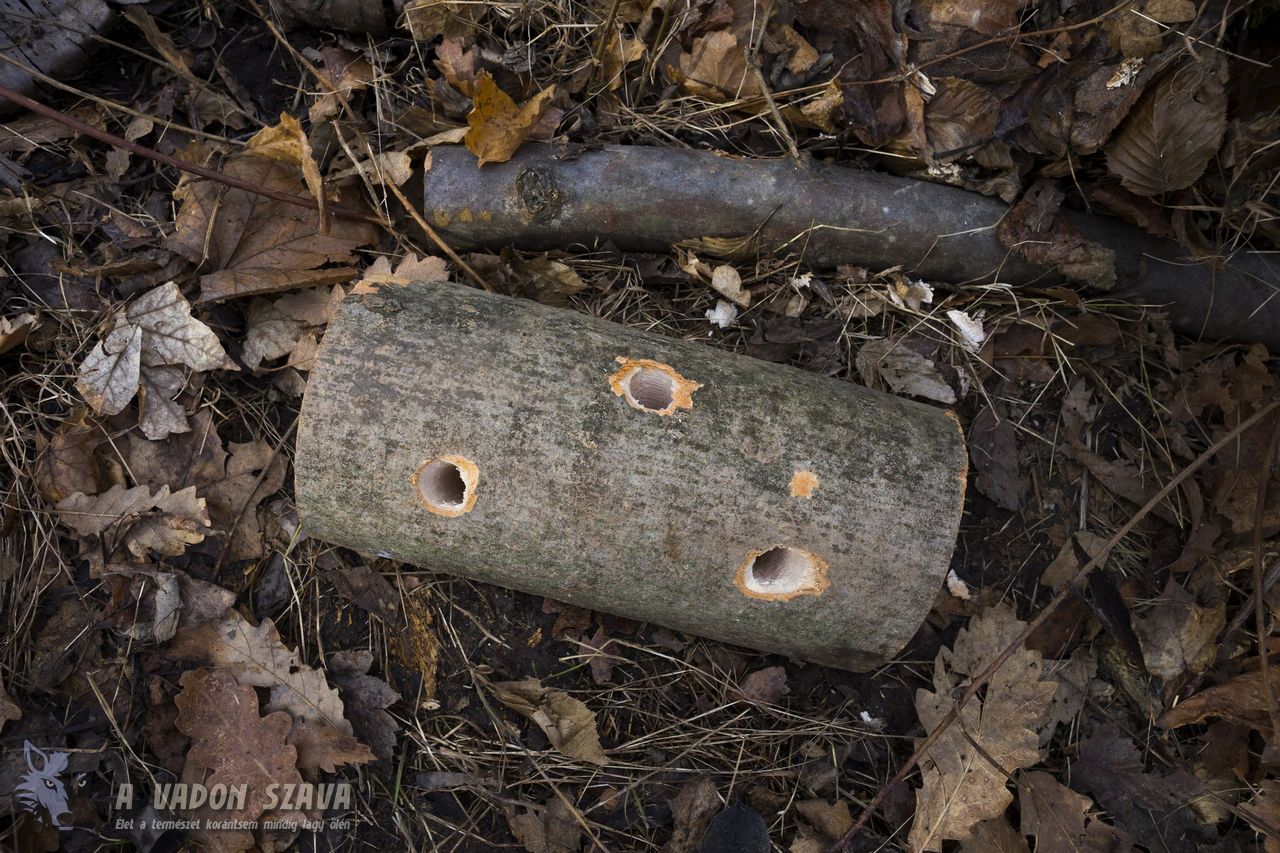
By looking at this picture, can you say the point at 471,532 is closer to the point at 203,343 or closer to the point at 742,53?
the point at 203,343

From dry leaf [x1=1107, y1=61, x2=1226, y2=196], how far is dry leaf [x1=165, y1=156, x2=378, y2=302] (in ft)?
8.59

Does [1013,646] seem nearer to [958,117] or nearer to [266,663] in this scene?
[958,117]

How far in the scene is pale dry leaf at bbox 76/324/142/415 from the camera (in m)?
2.58

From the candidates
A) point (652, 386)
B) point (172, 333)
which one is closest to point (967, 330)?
point (652, 386)

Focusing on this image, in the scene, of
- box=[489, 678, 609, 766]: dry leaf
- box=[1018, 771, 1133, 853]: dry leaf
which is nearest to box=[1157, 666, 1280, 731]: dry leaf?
box=[1018, 771, 1133, 853]: dry leaf

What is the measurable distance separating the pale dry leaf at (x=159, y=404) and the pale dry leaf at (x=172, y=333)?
0.05m

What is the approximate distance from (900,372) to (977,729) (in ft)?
4.04

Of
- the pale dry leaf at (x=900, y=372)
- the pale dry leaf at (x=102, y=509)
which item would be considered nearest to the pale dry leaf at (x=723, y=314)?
the pale dry leaf at (x=900, y=372)

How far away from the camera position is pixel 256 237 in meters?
2.69

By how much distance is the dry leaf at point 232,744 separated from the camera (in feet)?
7.79

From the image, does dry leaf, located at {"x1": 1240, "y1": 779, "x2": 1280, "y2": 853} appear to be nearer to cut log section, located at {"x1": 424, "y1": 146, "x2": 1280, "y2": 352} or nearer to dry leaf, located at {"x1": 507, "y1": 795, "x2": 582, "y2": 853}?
cut log section, located at {"x1": 424, "y1": 146, "x2": 1280, "y2": 352}

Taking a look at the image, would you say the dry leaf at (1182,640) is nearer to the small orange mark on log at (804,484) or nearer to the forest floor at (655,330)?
the forest floor at (655,330)

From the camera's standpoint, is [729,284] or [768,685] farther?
[729,284]

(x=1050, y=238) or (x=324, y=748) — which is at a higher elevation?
(x=1050, y=238)
